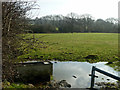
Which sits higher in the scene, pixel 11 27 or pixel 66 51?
pixel 11 27

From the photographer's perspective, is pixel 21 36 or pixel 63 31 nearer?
pixel 21 36

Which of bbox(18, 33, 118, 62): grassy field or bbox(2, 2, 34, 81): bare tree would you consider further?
bbox(18, 33, 118, 62): grassy field

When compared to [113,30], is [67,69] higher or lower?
lower

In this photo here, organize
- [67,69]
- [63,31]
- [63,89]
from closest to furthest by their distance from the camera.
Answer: [63,89] < [67,69] < [63,31]

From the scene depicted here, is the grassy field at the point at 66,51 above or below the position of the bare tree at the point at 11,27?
below

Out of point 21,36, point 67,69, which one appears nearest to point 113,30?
point 67,69

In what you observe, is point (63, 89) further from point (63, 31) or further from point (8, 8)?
point (63, 31)

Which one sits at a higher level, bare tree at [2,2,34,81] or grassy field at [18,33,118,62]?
bare tree at [2,2,34,81]

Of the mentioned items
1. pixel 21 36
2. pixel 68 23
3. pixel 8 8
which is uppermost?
pixel 68 23

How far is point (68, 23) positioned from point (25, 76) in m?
43.8

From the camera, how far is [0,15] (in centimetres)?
273

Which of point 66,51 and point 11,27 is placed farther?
point 66,51

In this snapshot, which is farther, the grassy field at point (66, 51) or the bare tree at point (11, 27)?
the grassy field at point (66, 51)

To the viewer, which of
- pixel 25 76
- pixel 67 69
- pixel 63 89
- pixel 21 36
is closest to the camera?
pixel 21 36
